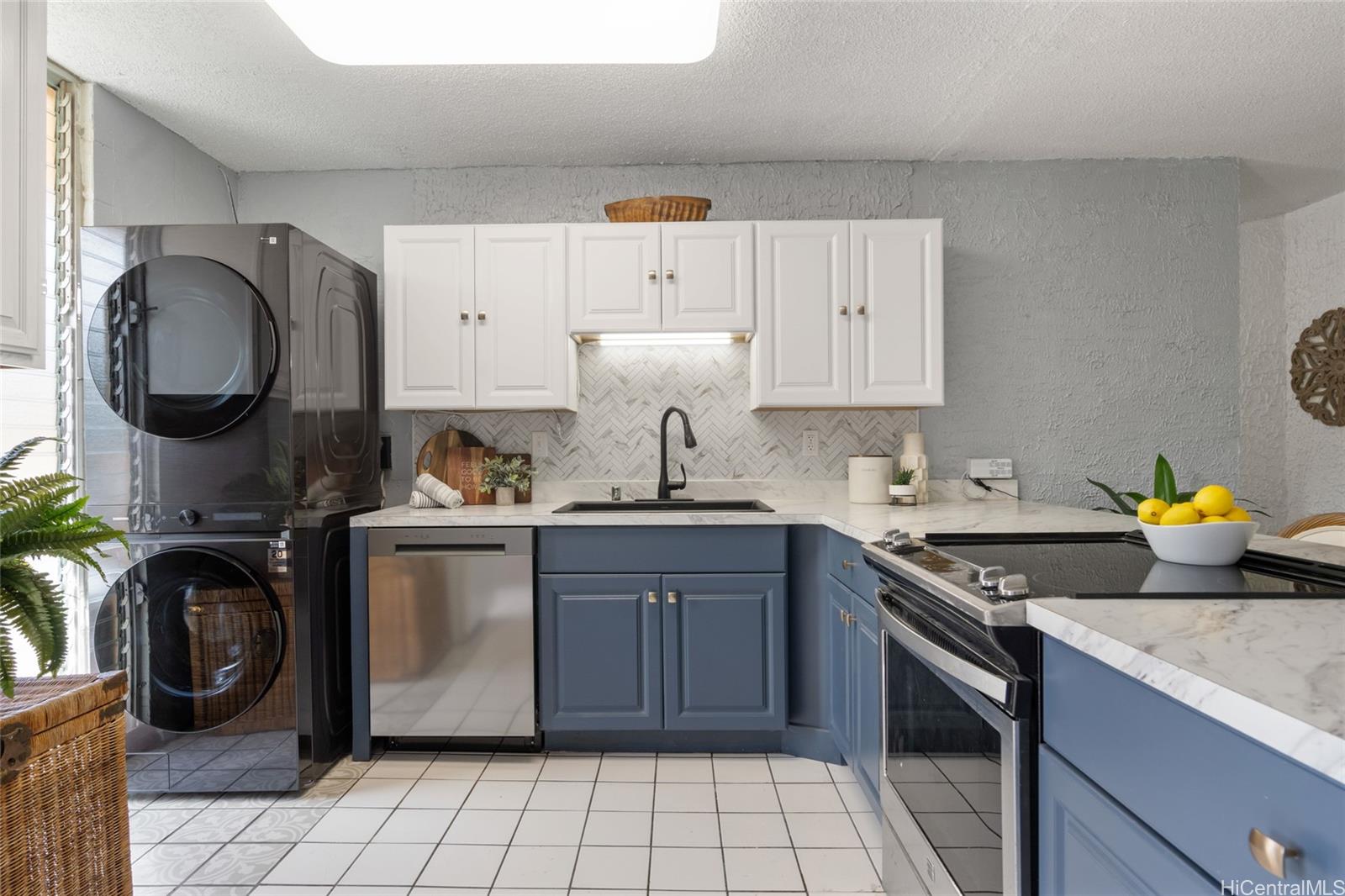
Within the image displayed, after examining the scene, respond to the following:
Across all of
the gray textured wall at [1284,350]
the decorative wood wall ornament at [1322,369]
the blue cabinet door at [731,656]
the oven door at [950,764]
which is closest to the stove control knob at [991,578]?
the oven door at [950,764]

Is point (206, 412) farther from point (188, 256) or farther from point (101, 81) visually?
point (101, 81)

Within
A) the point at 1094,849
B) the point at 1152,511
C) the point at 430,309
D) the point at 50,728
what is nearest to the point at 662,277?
the point at 430,309

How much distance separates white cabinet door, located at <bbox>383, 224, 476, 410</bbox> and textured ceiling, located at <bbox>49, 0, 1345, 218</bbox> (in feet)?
1.43

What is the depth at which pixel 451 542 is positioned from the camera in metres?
2.73

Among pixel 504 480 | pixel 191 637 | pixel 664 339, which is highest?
pixel 664 339

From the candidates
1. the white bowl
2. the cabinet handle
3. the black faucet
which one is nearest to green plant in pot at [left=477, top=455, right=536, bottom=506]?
the black faucet

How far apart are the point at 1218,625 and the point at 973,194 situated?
2.80 metres

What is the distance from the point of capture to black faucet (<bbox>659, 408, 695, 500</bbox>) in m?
3.14

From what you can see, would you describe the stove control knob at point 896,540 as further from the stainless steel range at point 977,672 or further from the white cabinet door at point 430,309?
the white cabinet door at point 430,309

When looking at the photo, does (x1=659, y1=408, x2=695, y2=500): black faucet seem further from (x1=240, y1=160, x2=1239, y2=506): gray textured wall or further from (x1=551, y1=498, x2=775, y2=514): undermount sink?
(x1=240, y1=160, x2=1239, y2=506): gray textured wall

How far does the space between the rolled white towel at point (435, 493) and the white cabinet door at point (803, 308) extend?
127cm

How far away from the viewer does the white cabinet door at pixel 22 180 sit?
143cm

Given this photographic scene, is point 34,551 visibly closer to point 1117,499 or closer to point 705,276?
A: point 705,276

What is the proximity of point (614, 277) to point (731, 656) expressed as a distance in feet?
4.97
